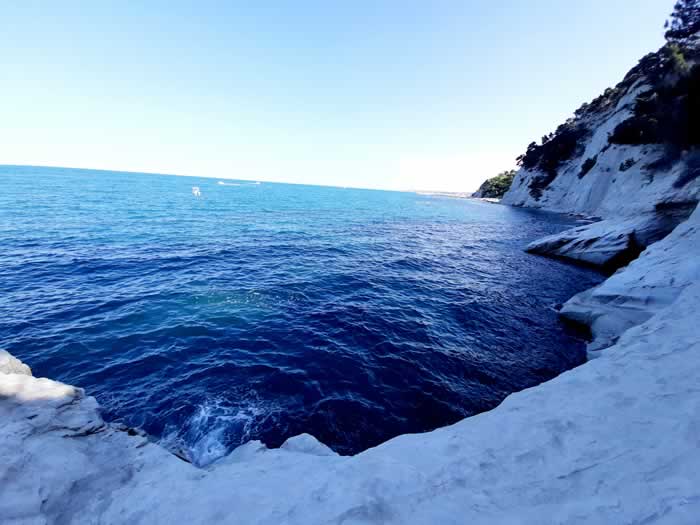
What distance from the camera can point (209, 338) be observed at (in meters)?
12.8

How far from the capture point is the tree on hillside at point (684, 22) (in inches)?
1603

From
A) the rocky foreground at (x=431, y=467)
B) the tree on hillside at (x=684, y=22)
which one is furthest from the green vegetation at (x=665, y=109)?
the rocky foreground at (x=431, y=467)

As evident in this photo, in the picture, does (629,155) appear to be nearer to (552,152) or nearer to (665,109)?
(665,109)

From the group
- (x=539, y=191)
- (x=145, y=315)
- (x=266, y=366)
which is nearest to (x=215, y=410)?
(x=266, y=366)

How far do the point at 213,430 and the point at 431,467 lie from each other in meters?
6.64

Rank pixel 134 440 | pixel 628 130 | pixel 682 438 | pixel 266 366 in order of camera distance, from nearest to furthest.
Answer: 1. pixel 682 438
2. pixel 134 440
3. pixel 266 366
4. pixel 628 130

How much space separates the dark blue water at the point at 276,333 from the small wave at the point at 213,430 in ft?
0.15

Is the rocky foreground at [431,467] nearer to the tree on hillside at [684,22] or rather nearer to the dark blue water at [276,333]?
the dark blue water at [276,333]

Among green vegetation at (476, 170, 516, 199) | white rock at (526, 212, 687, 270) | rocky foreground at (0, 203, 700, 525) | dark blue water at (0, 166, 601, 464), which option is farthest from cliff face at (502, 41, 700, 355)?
green vegetation at (476, 170, 516, 199)

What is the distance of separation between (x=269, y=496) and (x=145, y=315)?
43.3 ft

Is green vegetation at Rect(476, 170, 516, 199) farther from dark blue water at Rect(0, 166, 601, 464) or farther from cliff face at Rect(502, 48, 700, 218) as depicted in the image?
dark blue water at Rect(0, 166, 601, 464)

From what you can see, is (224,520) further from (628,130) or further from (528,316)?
(628,130)

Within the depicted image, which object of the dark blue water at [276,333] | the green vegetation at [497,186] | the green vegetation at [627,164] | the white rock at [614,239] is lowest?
the dark blue water at [276,333]

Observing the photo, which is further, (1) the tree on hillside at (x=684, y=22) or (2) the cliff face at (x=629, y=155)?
(1) the tree on hillside at (x=684, y=22)
